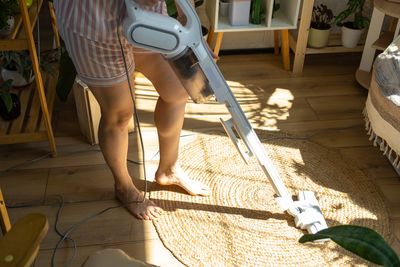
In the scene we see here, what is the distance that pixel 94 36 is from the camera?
105cm

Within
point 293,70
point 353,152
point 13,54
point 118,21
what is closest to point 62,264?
point 118,21

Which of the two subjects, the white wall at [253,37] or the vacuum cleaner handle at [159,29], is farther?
the white wall at [253,37]

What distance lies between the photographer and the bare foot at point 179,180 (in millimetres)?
1588

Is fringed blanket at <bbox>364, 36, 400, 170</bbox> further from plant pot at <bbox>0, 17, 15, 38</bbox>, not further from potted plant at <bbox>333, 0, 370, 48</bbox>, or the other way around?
plant pot at <bbox>0, 17, 15, 38</bbox>

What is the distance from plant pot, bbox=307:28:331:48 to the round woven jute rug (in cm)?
73

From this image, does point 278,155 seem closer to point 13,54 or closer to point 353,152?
point 353,152

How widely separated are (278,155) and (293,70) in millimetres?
767

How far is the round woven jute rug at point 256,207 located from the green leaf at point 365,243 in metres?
0.71

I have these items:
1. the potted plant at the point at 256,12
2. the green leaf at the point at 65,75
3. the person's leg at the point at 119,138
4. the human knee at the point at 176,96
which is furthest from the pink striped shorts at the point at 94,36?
the potted plant at the point at 256,12

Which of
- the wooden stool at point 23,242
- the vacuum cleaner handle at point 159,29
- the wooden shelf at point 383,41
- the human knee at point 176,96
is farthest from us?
the wooden shelf at point 383,41

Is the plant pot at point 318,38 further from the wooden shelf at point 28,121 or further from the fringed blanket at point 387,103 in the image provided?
the wooden shelf at point 28,121

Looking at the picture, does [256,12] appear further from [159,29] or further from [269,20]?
[159,29]

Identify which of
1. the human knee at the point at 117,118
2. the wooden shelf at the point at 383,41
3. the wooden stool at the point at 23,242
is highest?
the wooden stool at the point at 23,242

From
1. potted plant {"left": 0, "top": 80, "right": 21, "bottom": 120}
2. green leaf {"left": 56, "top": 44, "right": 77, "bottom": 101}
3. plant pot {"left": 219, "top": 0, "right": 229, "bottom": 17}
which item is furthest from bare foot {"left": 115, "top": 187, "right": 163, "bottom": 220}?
plant pot {"left": 219, "top": 0, "right": 229, "bottom": 17}
